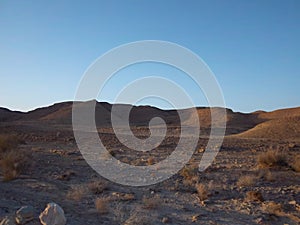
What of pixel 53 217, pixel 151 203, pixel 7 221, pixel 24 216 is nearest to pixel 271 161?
pixel 151 203

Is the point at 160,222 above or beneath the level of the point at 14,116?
beneath

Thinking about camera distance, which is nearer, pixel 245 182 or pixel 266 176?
pixel 245 182

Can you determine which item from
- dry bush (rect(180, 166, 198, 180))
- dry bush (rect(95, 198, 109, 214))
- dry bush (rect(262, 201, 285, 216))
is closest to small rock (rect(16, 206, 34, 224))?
dry bush (rect(95, 198, 109, 214))

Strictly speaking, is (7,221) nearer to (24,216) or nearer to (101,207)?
(24,216)

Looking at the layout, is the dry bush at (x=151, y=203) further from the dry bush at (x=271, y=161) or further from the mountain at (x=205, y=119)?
the mountain at (x=205, y=119)

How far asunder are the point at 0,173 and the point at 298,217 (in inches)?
344

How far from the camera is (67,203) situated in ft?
30.2

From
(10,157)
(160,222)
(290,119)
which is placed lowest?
(160,222)

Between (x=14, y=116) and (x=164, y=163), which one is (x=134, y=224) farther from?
(x=14, y=116)

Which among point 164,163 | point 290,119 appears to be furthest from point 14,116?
point 164,163

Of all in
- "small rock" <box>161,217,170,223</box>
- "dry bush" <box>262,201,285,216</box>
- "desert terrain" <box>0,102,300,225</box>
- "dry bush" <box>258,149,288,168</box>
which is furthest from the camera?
"dry bush" <box>258,149,288,168</box>

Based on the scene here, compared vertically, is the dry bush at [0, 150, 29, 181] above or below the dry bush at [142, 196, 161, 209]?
above

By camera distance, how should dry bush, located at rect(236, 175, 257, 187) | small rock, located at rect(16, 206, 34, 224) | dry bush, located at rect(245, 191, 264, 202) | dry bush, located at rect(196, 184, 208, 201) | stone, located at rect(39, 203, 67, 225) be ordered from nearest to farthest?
stone, located at rect(39, 203, 67, 225) → small rock, located at rect(16, 206, 34, 224) → dry bush, located at rect(245, 191, 264, 202) → dry bush, located at rect(196, 184, 208, 201) → dry bush, located at rect(236, 175, 257, 187)

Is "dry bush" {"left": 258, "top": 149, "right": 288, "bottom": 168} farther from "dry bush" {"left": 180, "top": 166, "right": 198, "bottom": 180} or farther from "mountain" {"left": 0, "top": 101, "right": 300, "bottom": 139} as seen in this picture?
"mountain" {"left": 0, "top": 101, "right": 300, "bottom": 139}
